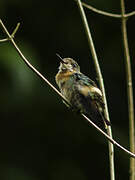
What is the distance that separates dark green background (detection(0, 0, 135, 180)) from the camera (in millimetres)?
8328

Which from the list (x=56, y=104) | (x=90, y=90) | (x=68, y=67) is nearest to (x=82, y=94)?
(x=90, y=90)

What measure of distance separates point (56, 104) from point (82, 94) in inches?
149

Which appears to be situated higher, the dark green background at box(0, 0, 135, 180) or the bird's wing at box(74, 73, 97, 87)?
the dark green background at box(0, 0, 135, 180)

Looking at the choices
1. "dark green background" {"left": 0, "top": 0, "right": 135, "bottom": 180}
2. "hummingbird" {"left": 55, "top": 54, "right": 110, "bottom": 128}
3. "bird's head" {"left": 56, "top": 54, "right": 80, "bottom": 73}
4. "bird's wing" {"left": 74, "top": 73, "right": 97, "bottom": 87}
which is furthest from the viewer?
"dark green background" {"left": 0, "top": 0, "right": 135, "bottom": 180}

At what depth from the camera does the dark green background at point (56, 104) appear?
833cm

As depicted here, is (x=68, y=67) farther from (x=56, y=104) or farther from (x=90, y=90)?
(x=56, y=104)

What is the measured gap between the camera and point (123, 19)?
3.95 meters

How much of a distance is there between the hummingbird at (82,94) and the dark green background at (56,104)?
9.77 ft

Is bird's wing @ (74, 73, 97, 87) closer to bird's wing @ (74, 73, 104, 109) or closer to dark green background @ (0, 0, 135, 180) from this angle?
bird's wing @ (74, 73, 104, 109)

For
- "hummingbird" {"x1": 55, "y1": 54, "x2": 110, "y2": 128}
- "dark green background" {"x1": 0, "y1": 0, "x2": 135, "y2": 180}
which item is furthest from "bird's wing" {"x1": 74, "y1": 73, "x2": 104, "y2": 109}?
"dark green background" {"x1": 0, "y1": 0, "x2": 135, "y2": 180}

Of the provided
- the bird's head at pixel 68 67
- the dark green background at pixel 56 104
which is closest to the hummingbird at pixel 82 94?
the bird's head at pixel 68 67

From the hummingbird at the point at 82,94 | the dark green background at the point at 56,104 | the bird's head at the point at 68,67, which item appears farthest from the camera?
the dark green background at the point at 56,104

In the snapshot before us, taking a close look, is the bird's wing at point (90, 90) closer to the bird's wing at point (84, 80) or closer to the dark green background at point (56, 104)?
Answer: the bird's wing at point (84, 80)

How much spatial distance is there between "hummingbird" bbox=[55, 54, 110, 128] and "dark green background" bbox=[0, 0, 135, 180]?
9.77 feet
